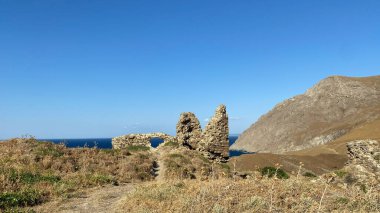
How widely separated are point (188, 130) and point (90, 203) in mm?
21933

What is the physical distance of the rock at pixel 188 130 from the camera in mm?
34312

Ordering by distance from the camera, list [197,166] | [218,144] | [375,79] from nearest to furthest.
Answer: [197,166] → [218,144] → [375,79]

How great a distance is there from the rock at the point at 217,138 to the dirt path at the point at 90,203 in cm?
1427

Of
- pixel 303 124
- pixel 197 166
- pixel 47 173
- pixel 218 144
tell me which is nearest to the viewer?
pixel 47 173

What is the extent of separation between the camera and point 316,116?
150250 mm

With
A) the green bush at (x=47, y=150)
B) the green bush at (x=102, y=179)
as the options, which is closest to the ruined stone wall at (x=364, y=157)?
the green bush at (x=102, y=179)

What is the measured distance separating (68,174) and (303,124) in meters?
142

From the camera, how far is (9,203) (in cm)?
1211

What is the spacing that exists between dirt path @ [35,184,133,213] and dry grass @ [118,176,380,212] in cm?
92

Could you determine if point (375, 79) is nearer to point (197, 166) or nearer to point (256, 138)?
point (256, 138)

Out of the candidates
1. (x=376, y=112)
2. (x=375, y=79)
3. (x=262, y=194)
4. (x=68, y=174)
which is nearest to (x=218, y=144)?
(x=68, y=174)

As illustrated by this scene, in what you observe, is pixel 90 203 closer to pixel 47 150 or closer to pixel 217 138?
pixel 47 150

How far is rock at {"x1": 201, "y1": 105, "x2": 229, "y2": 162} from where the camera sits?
29.7 m

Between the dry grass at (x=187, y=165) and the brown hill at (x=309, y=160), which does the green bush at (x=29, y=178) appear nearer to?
the dry grass at (x=187, y=165)
